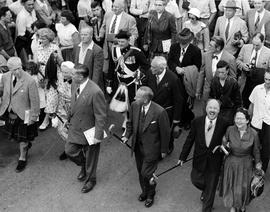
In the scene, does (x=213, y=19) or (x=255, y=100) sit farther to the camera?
(x=213, y=19)

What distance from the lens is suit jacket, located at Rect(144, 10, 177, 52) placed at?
9086mm

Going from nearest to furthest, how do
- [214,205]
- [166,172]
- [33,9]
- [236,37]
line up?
[214,205] → [166,172] → [236,37] → [33,9]

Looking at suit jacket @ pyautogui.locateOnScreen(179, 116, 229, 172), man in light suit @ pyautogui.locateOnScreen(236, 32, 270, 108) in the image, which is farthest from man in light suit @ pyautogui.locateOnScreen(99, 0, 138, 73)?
suit jacket @ pyautogui.locateOnScreen(179, 116, 229, 172)

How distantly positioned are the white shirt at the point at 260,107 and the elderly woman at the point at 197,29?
7.45 feet

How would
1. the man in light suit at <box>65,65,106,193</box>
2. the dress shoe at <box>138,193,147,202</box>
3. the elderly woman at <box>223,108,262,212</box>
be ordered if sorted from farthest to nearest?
the dress shoe at <box>138,193,147,202</box>
the man in light suit at <box>65,65,106,193</box>
the elderly woman at <box>223,108,262,212</box>

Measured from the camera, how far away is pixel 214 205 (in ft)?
22.6

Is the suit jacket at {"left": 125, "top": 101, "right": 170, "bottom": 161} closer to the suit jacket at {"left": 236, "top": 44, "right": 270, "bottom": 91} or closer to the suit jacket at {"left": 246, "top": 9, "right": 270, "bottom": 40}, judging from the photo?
the suit jacket at {"left": 236, "top": 44, "right": 270, "bottom": 91}

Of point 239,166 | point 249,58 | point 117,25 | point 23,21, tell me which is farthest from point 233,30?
point 23,21

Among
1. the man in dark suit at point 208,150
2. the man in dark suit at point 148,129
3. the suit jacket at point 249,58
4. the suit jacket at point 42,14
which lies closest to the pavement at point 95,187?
the man in dark suit at point 208,150

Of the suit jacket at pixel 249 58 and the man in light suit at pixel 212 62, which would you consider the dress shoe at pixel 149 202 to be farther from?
the suit jacket at pixel 249 58

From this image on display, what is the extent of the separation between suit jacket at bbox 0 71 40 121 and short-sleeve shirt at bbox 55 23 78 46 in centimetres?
181

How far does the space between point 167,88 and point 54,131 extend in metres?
2.69

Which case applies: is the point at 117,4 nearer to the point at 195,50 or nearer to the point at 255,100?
the point at 195,50

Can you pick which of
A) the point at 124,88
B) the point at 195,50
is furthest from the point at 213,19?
the point at 124,88
